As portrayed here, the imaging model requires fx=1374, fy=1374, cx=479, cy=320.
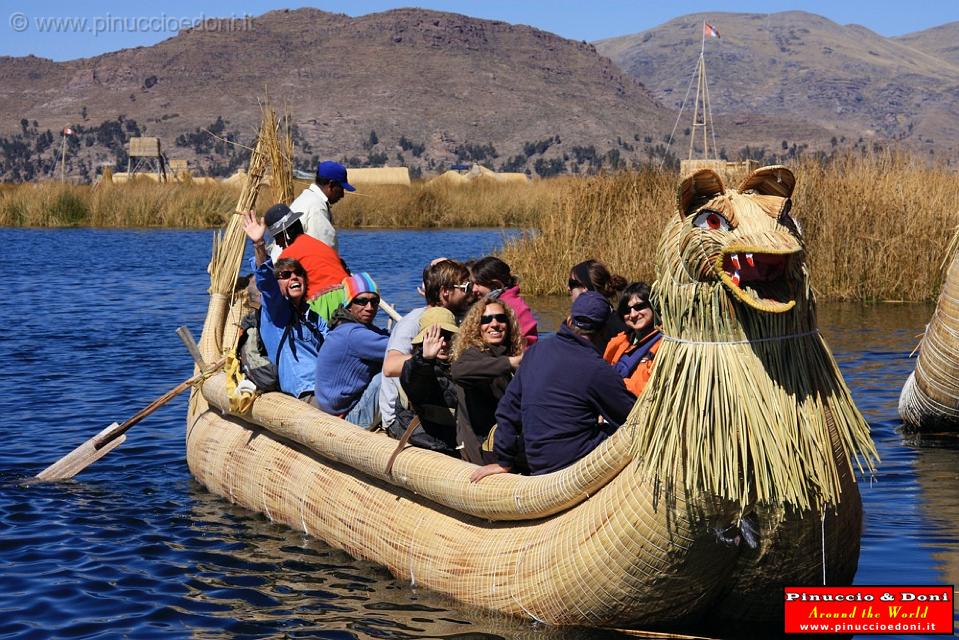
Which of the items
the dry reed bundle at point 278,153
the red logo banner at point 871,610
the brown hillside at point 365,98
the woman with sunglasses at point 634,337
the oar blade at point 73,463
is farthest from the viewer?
the brown hillside at point 365,98

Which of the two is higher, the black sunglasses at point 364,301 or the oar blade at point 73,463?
the black sunglasses at point 364,301

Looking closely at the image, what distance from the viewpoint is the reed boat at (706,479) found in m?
5.39

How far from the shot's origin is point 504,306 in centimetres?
693

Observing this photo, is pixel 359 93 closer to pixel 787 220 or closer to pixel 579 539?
pixel 579 539

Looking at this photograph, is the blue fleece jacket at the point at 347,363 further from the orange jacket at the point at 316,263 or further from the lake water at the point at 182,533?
the lake water at the point at 182,533

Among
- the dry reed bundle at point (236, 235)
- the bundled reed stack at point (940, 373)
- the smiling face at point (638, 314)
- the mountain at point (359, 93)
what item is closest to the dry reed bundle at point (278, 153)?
the dry reed bundle at point (236, 235)

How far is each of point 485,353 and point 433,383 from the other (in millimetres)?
593

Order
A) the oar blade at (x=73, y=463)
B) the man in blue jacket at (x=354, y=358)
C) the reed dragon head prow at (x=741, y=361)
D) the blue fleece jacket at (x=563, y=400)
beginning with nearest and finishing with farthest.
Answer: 1. the reed dragon head prow at (x=741, y=361)
2. the blue fleece jacket at (x=563, y=400)
3. the man in blue jacket at (x=354, y=358)
4. the oar blade at (x=73, y=463)

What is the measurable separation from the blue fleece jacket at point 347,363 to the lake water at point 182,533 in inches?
35.2

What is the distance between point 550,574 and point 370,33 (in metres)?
175

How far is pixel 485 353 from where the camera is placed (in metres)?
6.85

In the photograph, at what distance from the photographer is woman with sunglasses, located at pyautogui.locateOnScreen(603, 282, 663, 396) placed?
757cm

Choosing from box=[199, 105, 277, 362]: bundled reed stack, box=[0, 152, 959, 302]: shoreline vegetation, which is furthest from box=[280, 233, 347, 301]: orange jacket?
box=[0, 152, 959, 302]: shoreline vegetation

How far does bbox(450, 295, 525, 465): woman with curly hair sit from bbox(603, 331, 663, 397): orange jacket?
26.3 inches
